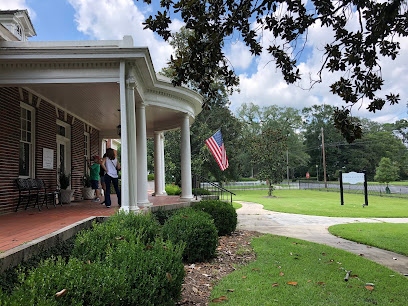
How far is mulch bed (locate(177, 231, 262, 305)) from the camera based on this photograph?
164 inches

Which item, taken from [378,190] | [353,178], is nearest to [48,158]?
[353,178]

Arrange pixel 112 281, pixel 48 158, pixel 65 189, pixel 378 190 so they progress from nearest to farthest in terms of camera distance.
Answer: pixel 112 281
pixel 48 158
pixel 65 189
pixel 378 190

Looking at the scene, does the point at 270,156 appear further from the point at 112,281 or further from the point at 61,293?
the point at 61,293

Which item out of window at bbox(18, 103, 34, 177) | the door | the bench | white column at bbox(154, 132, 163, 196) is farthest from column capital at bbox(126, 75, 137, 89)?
white column at bbox(154, 132, 163, 196)

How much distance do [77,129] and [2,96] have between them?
15.8ft

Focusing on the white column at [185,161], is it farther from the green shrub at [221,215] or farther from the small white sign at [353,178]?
the small white sign at [353,178]

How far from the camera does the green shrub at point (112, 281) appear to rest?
213cm

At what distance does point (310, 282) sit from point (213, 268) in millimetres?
1693

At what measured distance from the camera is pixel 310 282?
15.1ft

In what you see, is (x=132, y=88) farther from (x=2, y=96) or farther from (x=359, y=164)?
(x=359, y=164)

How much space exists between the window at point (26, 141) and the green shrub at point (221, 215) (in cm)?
489

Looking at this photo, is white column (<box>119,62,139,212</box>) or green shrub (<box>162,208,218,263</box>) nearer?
green shrub (<box>162,208,218,263</box>)

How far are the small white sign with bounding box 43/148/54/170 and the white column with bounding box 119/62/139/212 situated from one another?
11.7 ft

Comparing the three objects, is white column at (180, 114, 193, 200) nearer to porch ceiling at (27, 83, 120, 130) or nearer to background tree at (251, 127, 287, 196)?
porch ceiling at (27, 83, 120, 130)
